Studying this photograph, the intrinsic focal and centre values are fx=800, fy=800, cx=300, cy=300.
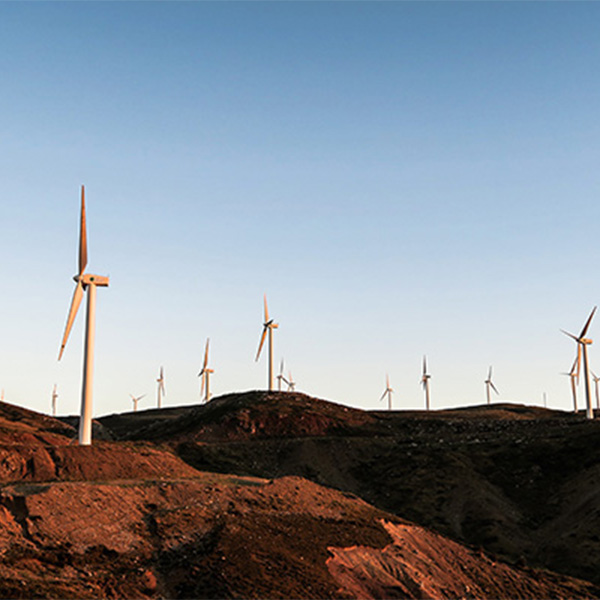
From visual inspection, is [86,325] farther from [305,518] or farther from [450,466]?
[450,466]

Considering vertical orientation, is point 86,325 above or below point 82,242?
below

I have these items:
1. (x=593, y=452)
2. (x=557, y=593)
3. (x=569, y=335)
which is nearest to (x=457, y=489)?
(x=593, y=452)

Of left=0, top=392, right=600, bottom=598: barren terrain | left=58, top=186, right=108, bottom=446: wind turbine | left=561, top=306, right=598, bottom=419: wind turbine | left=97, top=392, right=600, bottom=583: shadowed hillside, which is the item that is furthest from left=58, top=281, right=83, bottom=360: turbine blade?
left=561, top=306, right=598, bottom=419: wind turbine

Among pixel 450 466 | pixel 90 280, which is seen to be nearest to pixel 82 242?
pixel 90 280

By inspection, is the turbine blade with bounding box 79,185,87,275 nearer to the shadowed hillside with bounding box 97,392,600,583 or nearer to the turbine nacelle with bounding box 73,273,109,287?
the turbine nacelle with bounding box 73,273,109,287

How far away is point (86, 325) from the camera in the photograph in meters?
65.3

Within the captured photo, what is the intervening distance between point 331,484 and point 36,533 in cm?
5557

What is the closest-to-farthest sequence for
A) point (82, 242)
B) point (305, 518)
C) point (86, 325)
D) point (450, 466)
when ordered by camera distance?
1. point (305, 518)
2. point (86, 325)
3. point (82, 242)
4. point (450, 466)

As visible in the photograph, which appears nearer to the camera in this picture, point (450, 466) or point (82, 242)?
point (82, 242)

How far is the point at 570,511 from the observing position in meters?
78.8

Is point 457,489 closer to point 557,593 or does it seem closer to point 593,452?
point 593,452

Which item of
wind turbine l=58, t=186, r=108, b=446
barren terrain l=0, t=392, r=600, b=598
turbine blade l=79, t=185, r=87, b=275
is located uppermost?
turbine blade l=79, t=185, r=87, b=275

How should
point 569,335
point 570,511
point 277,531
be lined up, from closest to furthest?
point 277,531 < point 570,511 < point 569,335

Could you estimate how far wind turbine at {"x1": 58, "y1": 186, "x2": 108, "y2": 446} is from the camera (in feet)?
211
